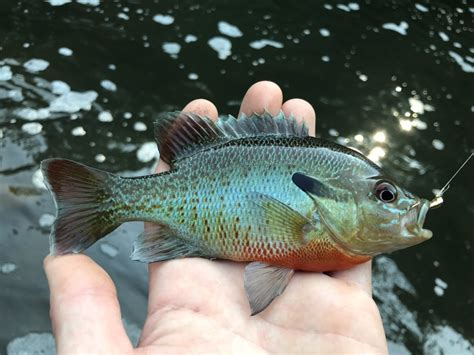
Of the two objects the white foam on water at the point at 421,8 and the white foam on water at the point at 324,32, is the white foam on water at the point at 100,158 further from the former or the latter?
the white foam on water at the point at 421,8

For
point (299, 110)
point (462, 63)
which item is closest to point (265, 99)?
point (299, 110)

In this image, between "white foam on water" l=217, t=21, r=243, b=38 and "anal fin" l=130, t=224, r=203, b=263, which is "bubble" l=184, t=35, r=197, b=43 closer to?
"white foam on water" l=217, t=21, r=243, b=38

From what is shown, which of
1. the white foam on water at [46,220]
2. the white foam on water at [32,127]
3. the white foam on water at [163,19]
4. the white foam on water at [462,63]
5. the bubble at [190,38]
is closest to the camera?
the white foam on water at [46,220]

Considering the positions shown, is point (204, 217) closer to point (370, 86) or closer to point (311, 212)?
point (311, 212)

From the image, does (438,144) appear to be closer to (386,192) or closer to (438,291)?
(438,291)

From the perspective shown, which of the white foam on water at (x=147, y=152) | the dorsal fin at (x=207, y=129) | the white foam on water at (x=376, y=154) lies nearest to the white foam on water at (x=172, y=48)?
the white foam on water at (x=147, y=152)

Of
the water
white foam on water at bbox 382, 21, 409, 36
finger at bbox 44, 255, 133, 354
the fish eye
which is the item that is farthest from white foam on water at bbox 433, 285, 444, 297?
white foam on water at bbox 382, 21, 409, 36
